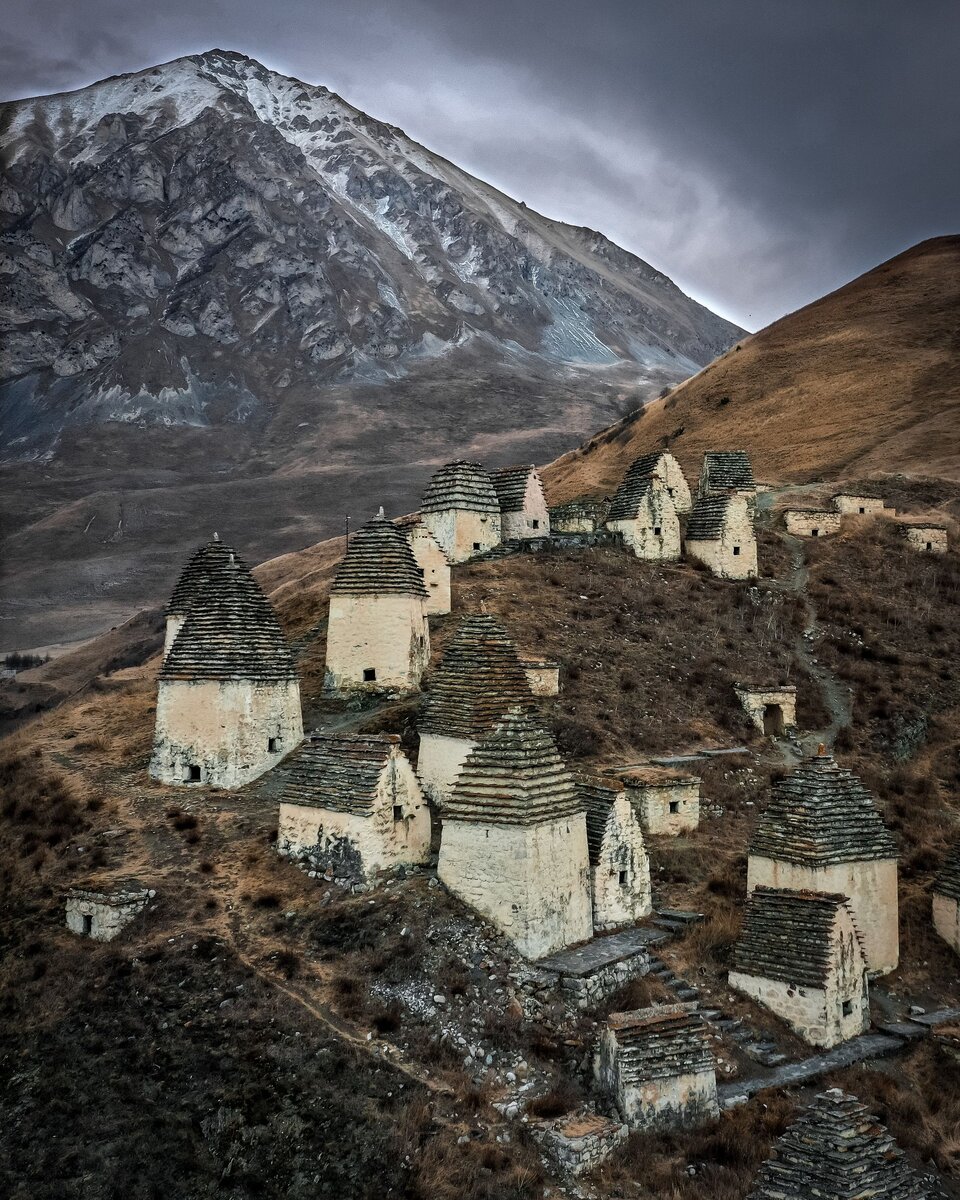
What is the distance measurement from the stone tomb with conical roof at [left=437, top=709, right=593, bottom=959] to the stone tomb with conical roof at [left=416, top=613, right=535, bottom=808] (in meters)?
2.64

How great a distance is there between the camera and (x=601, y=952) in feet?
50.2

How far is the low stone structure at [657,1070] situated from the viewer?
1255 cm

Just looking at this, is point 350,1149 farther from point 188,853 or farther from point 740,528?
Result: point 740,528

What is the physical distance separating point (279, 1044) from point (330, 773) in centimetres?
501

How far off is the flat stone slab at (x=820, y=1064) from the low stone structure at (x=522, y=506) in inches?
911

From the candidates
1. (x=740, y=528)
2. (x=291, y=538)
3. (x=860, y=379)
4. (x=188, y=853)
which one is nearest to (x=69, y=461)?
(x=291, y=538)

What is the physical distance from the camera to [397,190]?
19825 cm

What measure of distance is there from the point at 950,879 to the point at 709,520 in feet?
63.6

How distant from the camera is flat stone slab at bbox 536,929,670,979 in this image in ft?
47.7

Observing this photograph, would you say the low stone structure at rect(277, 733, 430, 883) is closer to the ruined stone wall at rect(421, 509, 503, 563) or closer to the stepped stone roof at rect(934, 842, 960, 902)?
the stepped stone roof at rect(934, 842, 960, 902)

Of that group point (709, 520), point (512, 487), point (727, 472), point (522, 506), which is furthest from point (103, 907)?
point (727, 472)

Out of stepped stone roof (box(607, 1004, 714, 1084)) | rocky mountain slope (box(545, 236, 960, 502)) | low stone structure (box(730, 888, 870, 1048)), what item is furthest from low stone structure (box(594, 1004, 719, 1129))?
rocky mountain slope (box(545, 236, 960, 502))

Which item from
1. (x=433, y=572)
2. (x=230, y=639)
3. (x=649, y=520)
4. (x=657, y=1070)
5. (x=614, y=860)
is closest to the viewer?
(x=657, y=1070)

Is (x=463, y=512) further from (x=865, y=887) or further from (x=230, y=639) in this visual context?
(x=865, y=887)
